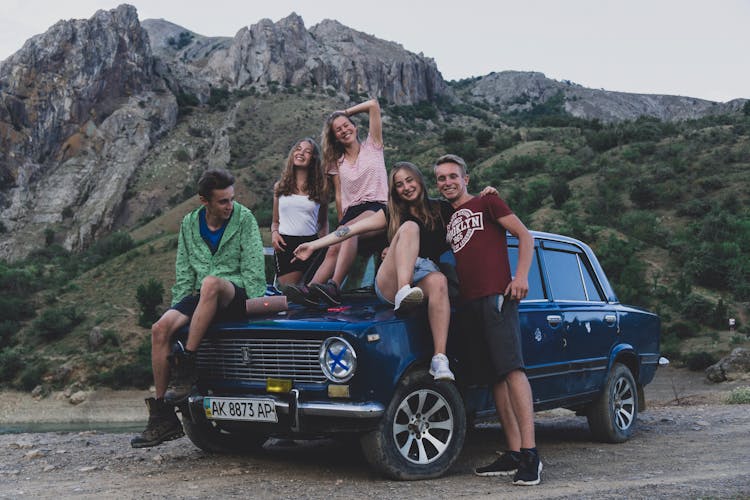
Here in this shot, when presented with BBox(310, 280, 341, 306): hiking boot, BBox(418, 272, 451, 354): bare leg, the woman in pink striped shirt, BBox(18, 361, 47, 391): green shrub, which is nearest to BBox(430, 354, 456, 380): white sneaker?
BBox(418, 272, 451, 354): bare leg

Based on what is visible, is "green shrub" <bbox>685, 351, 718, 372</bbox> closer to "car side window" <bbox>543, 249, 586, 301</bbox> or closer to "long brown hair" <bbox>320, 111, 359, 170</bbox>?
"car side window" <bbox>543, 249, 586, 301</bbox>

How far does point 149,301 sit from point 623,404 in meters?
32.2

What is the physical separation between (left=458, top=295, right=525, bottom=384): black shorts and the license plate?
1480 mm

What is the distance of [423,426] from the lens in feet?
16.4

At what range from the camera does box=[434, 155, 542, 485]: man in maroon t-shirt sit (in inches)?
195

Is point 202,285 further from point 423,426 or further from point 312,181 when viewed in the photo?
point 423,426

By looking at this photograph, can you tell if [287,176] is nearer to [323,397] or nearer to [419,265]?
[419,265]

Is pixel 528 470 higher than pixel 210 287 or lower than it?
lower

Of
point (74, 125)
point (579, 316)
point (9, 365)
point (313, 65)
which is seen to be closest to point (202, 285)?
point (579, 316)

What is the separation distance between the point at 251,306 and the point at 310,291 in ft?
1.67

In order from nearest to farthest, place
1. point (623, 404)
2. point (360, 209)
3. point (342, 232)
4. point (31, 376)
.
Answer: point (342, 232) < point (360, 209) < point (623, 404) < point (31, 376)

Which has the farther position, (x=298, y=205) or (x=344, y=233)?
(x=298, y=205)

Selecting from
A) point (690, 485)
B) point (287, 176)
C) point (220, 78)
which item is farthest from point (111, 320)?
point (220, 78)

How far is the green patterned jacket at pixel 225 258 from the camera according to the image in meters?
5.74
